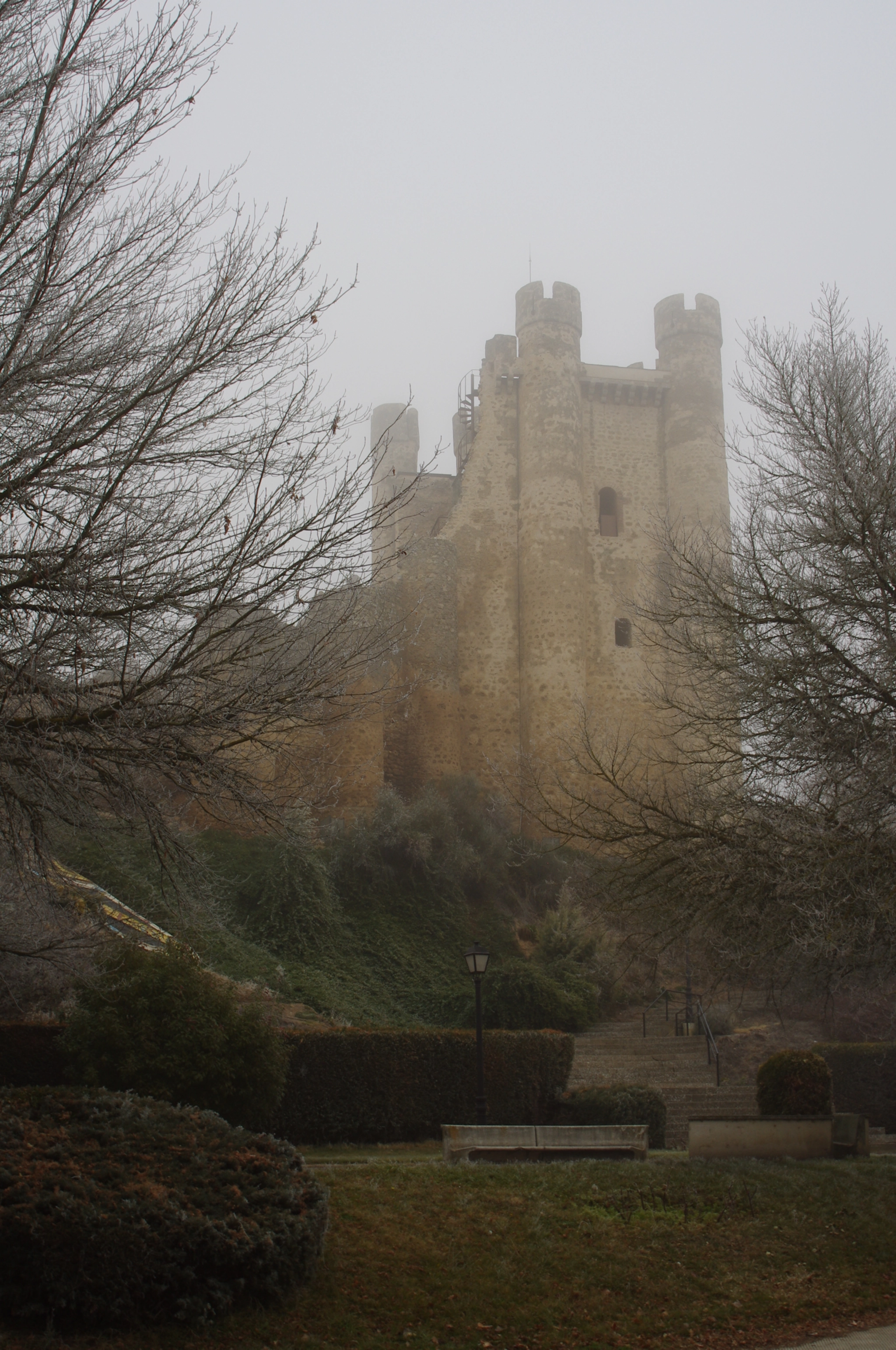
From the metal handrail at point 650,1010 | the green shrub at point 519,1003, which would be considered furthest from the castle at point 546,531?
the green shrub at point 519,1003

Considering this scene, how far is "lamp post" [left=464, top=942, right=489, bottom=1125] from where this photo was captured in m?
11.8

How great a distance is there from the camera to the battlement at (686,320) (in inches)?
1272

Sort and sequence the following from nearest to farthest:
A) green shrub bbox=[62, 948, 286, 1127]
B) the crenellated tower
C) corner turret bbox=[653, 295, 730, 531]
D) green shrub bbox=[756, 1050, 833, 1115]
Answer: green shrub bbox=[62, 948, 286, 1127] → green shrub bbox=[756, 1050, 833, 1115] → the crenellated tower → corner turret bbox=[653, 295, 730, 531]

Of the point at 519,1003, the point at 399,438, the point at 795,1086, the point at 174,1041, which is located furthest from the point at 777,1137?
the point at 399,438

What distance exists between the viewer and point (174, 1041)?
33.3 feet

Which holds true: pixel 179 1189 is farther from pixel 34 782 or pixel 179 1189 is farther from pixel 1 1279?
pixel 34 782

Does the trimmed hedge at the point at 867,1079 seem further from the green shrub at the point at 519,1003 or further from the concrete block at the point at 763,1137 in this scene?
the concrete block at the point at 763,1137

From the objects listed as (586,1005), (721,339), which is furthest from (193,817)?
(721,339)

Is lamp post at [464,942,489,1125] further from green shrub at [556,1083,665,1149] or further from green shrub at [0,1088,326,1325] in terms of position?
green shrub at [0,1088,326,1325]

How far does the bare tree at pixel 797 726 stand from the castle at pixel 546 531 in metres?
18.3

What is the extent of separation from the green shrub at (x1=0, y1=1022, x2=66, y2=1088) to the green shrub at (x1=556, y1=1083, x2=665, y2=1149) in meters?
5.84

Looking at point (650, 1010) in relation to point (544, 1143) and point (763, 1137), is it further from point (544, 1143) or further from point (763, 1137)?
point (544, 1143)

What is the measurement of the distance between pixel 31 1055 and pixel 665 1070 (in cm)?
927

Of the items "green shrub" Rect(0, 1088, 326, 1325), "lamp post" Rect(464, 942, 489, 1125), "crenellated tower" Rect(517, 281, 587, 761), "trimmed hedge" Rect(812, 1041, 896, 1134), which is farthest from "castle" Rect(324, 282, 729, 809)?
"green shrub" Rect(0, 1088, 326, 1325)
